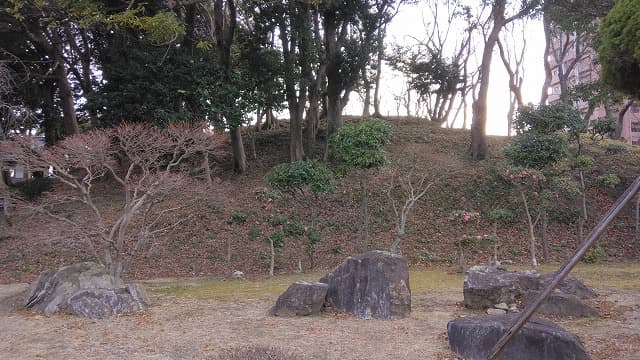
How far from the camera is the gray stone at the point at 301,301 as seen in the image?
7.68m

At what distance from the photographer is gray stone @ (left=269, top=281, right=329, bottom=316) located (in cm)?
768

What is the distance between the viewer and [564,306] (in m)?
7.42

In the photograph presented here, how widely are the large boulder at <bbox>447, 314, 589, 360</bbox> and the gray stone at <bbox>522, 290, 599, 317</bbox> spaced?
2021mm

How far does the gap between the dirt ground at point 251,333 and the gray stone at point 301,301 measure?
0.63 ft

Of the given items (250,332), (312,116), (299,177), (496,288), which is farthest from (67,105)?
(496,288)

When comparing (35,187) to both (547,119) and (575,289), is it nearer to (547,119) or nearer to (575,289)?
(547,119)

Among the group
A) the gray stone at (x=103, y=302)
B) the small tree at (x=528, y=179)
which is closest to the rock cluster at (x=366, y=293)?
the gray stone at (x=103, y=302)

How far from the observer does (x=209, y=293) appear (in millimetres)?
10031

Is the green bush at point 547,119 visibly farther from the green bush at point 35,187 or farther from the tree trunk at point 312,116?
the green bush at point 35,187

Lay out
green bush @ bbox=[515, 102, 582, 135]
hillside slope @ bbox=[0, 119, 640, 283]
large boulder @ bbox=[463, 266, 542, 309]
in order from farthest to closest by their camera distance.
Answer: green bush @ bbox=[515, 102, 582, 135], hillside slope @ bbox=[0, 119, 640, 283], large boulder @ bbox=[463, 266, 542, 309]

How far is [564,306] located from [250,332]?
4588mm

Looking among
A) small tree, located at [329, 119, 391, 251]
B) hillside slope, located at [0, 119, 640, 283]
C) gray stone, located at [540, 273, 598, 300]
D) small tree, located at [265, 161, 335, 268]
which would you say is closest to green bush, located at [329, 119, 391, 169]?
small tree, located at [329, 119, 391, 251]

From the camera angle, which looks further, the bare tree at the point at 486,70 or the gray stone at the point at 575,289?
the bare tree at the point at 486,70

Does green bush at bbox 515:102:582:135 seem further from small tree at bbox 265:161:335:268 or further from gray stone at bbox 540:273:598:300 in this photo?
gray stone at bbox 540:273:598:300
